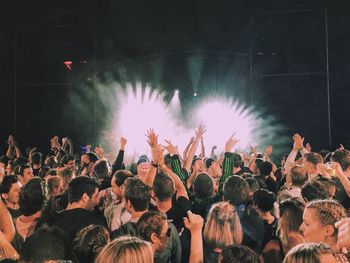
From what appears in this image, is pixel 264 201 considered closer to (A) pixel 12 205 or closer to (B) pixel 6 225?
(B) pixel 6 225

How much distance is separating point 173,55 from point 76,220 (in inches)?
429

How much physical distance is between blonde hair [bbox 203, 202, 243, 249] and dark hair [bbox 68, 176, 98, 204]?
0.97m

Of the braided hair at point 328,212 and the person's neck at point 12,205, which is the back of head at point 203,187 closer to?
the braided hair at point 328,212

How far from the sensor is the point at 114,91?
14039 mm

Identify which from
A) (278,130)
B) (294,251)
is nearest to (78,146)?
(278,130)

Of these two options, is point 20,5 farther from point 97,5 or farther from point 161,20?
point 161,20

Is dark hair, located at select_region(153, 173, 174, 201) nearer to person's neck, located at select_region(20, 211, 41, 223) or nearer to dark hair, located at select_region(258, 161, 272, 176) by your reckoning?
person's neck, located at select_region(20, 211, 41, 223)

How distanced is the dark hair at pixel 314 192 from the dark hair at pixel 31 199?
195 cm

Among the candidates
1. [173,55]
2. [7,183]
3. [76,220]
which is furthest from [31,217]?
[173,55]

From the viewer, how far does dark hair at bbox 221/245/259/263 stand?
6.18 ft

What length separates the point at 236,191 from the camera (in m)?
3.37

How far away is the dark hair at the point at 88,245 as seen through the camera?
6.87 feet

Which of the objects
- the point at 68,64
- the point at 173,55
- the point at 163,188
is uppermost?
the point at 173,55

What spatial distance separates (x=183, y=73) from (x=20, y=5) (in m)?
5.28
